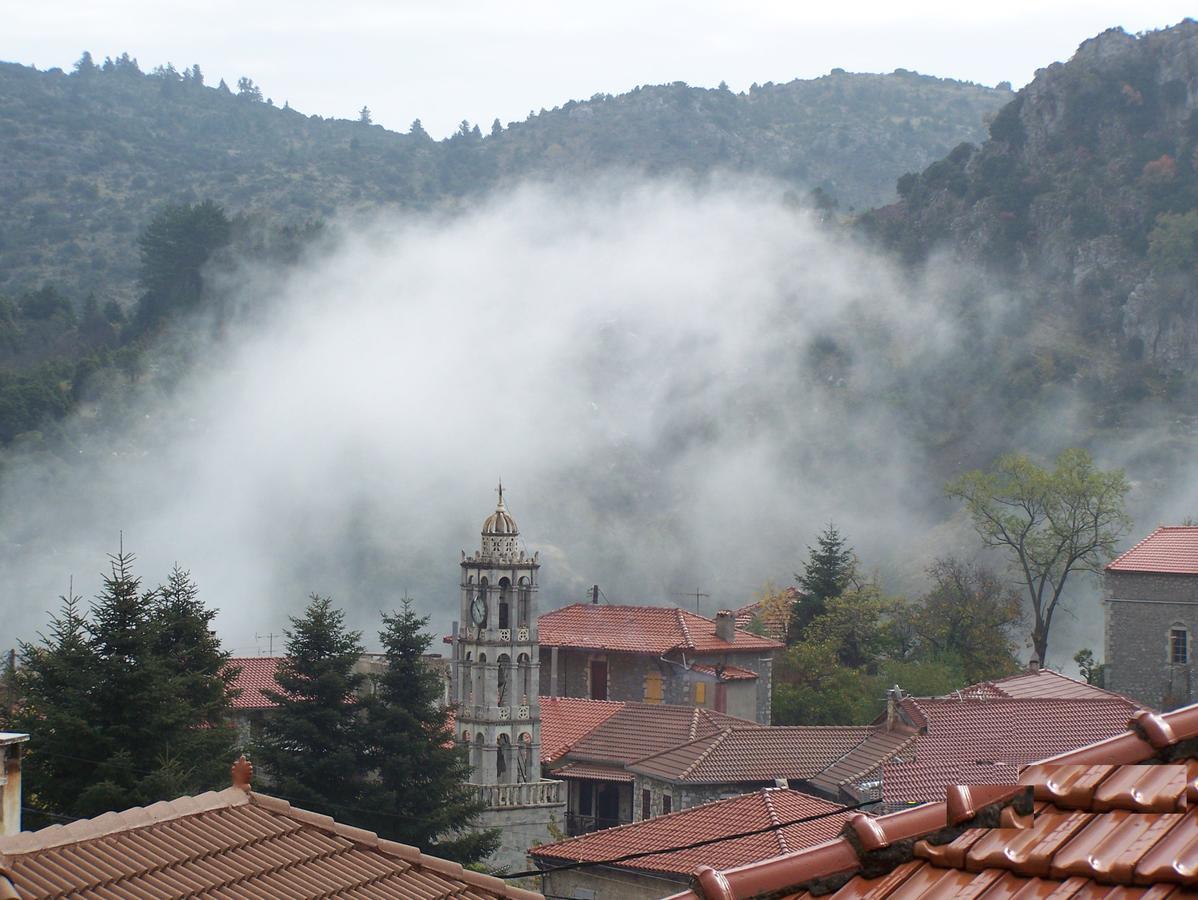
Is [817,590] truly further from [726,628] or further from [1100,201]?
[1100,201]

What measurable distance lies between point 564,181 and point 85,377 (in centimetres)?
8614

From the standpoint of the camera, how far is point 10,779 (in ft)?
44.7

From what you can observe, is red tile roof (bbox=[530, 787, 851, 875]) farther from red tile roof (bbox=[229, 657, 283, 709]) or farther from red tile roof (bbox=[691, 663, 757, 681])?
red tile roof (bbox=[691, 663, 757, 681])

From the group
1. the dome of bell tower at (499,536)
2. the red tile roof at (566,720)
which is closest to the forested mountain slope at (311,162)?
the red tile roof at (566,720)

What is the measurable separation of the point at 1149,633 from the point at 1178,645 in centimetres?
75

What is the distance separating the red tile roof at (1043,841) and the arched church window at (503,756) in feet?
107

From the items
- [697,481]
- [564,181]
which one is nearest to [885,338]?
[697,481]

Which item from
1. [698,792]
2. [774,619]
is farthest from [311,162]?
[698,792]

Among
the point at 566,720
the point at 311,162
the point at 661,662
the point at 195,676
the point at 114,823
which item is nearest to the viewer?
the point at 114,823

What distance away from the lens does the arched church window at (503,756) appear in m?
37.2

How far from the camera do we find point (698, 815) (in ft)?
88.6

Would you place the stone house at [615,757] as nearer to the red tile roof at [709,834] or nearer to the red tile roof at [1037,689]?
the red tile roof at [1037,689]

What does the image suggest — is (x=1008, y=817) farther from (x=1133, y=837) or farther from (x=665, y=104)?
(x=665, y=104)

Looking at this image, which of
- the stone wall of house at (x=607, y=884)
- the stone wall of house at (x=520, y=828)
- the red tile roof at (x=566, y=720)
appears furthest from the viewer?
the red tile roof at (x=566, y=720)
